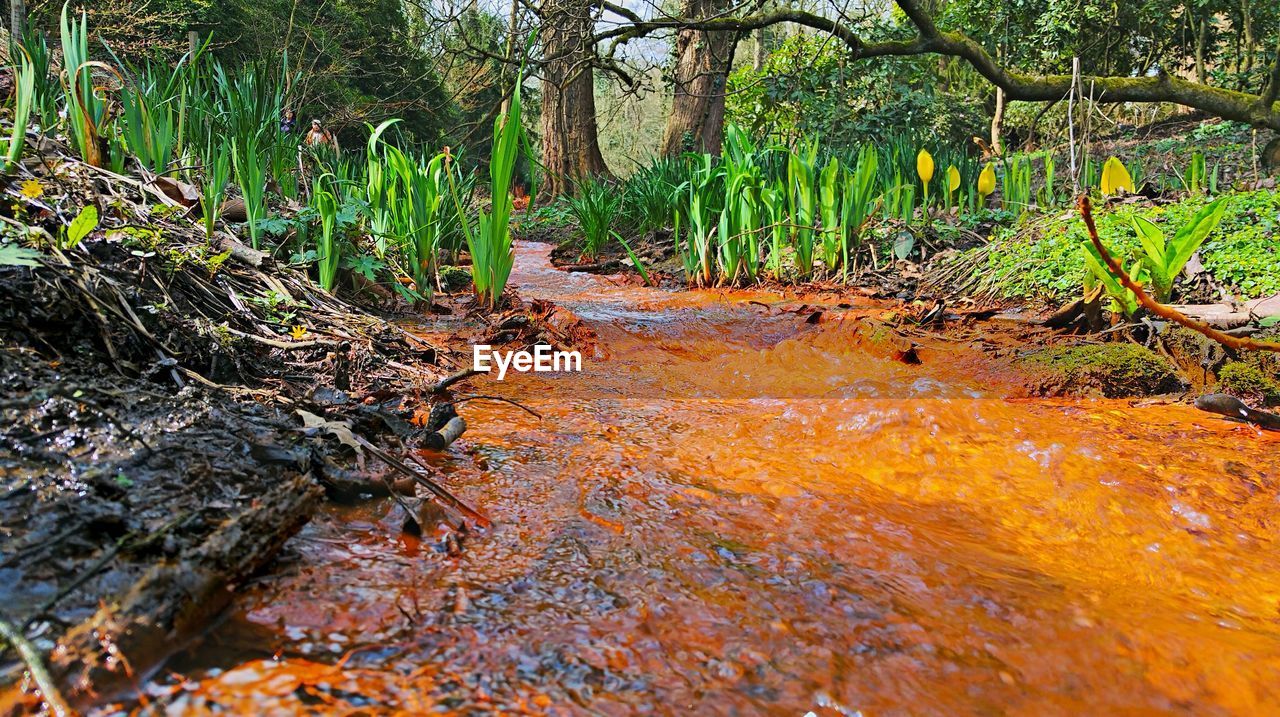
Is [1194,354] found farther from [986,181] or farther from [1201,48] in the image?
[1201,48]

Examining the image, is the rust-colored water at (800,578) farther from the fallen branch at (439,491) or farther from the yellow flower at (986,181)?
the yellow flower at (986,181)

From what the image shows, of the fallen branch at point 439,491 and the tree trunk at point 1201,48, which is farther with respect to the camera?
the tree trunk at point 1201,48

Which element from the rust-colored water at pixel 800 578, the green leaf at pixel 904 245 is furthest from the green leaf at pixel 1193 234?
the green leaf at pixel 904 245

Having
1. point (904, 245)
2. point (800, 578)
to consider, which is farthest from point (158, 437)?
point (904, 245)

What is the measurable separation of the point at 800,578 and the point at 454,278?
3.32 m

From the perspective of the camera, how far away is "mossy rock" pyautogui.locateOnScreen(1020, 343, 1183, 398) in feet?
6.42

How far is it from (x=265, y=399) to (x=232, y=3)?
A: 1320cm

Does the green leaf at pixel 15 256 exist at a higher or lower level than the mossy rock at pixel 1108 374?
higher

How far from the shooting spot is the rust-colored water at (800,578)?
0.64 metres

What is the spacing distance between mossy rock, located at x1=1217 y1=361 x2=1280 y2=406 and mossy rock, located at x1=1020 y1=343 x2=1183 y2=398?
104 mm

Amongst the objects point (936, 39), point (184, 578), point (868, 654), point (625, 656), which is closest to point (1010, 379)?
point (868, 654)

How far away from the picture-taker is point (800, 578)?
0.88 metres

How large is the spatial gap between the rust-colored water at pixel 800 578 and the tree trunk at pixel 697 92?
7.21m

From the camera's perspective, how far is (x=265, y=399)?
4.07 ft
